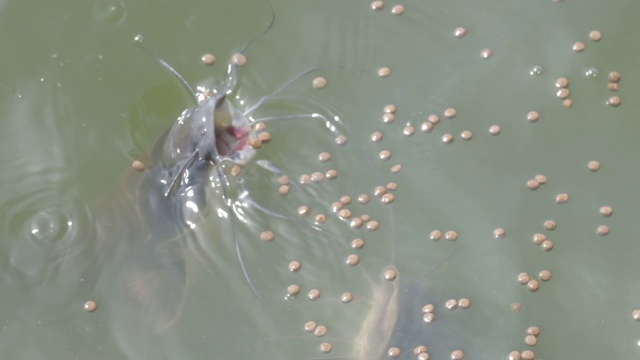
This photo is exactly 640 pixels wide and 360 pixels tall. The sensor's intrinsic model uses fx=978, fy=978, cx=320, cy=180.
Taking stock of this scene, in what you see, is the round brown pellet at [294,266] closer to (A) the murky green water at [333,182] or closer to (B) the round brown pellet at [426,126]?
(A) the murky green water at [333,182]

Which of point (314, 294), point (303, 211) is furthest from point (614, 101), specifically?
point (314, 294)

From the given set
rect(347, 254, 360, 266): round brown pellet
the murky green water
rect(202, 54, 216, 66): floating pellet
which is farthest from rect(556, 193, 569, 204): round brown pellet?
rect(202, 54, 216, 66): floating pellet

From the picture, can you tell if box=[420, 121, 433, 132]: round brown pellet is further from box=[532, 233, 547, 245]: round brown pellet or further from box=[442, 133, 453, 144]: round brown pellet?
box=[532, 233, 547, 245]: round brown pellet

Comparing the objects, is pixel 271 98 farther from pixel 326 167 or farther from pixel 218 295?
pixel 218 295

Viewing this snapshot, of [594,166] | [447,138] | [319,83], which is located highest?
[319,83]

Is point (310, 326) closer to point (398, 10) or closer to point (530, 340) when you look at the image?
point (530, 340)

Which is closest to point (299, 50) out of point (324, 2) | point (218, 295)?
point (324, 2)

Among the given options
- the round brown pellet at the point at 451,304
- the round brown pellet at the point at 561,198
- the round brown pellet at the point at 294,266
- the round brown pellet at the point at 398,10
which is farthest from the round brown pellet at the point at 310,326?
the round brown pellet at the point at 398,10
